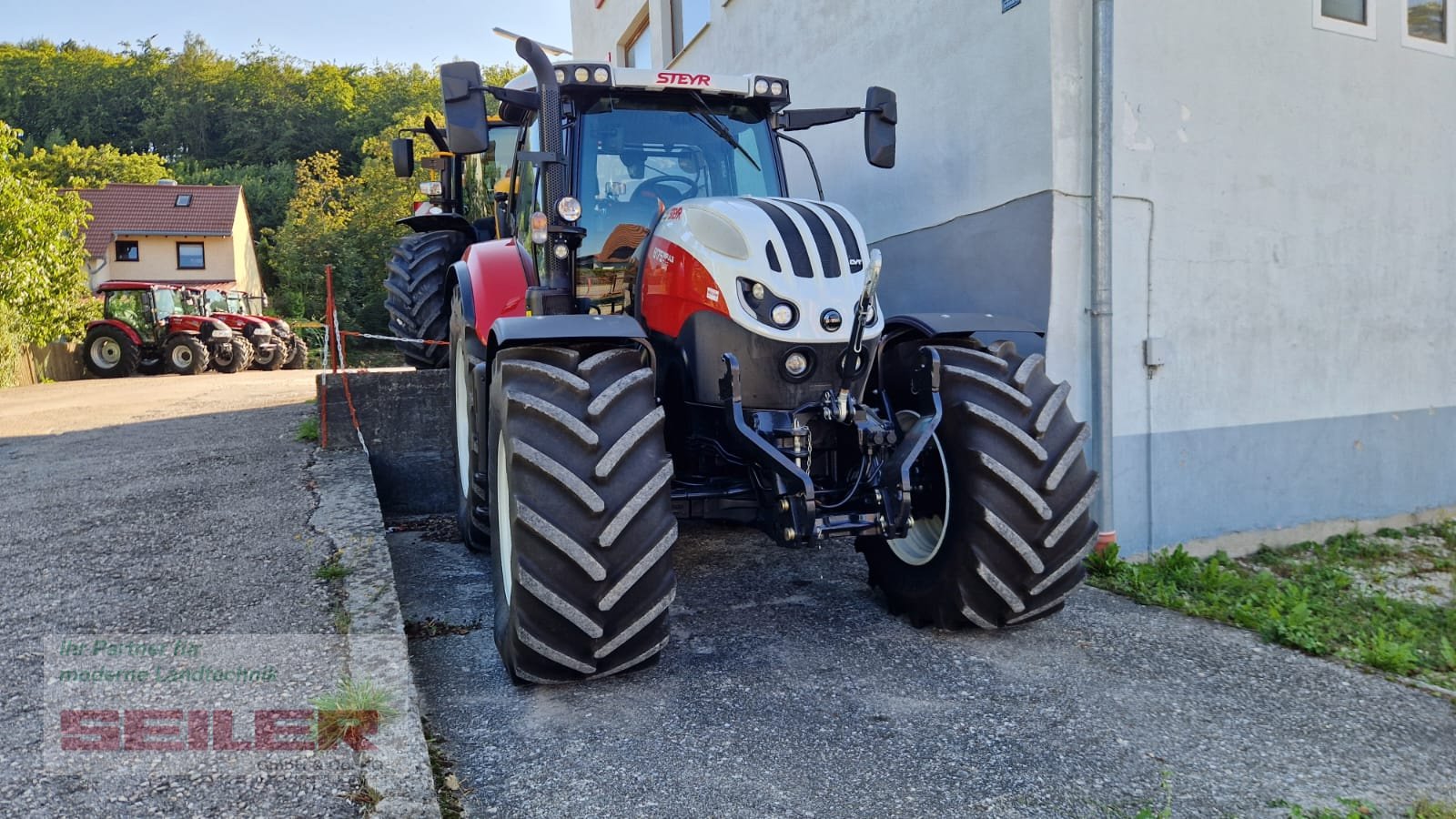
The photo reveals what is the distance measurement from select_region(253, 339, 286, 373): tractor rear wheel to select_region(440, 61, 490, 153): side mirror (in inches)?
756

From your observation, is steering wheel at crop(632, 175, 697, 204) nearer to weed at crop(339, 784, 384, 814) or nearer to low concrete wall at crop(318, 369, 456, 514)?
weed at crop(339, 784, 384, 814)

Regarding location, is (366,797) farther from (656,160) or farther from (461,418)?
(461,418)

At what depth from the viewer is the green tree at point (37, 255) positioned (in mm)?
16641

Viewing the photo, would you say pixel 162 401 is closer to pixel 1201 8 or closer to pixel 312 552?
pixel 312 552

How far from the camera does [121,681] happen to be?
3.10 m

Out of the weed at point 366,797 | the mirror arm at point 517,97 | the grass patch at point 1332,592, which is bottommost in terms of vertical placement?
the grass patch at point 1332,592

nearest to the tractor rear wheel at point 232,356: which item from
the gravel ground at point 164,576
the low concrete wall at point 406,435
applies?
the gravel ground at point 164,576

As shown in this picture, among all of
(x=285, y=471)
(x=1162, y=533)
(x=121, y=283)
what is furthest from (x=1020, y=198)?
(x=121, y=283)

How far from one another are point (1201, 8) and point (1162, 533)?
3071 millimetres

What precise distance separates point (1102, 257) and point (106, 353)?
810 inches

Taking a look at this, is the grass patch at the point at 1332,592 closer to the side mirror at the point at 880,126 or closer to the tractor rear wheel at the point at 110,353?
the side mirror at the point at 880,126

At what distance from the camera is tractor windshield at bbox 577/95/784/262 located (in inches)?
175

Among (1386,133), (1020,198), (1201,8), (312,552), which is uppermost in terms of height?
(1201,8)

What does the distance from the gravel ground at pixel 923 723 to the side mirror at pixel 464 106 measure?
206 centimetres
